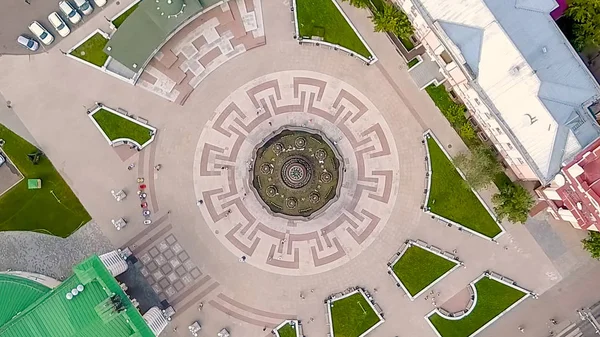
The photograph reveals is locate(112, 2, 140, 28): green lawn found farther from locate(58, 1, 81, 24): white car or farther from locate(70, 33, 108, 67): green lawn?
locate(58, 1, 81, 24): white car

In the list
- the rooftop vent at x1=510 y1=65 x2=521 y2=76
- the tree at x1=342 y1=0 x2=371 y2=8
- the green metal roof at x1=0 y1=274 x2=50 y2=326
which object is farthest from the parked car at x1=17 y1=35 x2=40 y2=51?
the rooftop vent at x1=510 y1=65 x2=521 y2=76

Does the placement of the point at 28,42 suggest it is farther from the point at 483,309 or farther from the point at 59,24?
the point at 483,309

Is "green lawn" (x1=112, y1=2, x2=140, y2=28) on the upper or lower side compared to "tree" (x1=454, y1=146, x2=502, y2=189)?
upper

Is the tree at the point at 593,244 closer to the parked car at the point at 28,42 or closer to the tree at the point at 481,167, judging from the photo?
the tree at the point at 481,167

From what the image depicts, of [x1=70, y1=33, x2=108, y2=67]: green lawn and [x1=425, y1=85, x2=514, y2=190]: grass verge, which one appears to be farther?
[x1=70, y1=33, x2=108, y2=67]: green lawn

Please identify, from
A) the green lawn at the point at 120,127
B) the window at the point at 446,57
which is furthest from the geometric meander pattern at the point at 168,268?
the window at the point at 446,57

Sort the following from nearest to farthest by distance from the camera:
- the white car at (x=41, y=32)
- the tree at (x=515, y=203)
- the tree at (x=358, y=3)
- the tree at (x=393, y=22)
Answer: the tree at (x=393, y=22)
the tree at (x=515, y=203)
the tree at (x=358, y=3)
the white car at (x=41, y=32)

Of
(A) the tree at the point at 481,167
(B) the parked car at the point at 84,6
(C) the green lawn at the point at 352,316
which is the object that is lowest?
(C) the green lawn at the point at 352,316

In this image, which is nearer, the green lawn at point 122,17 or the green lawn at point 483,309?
the green lawn at point 122,17
